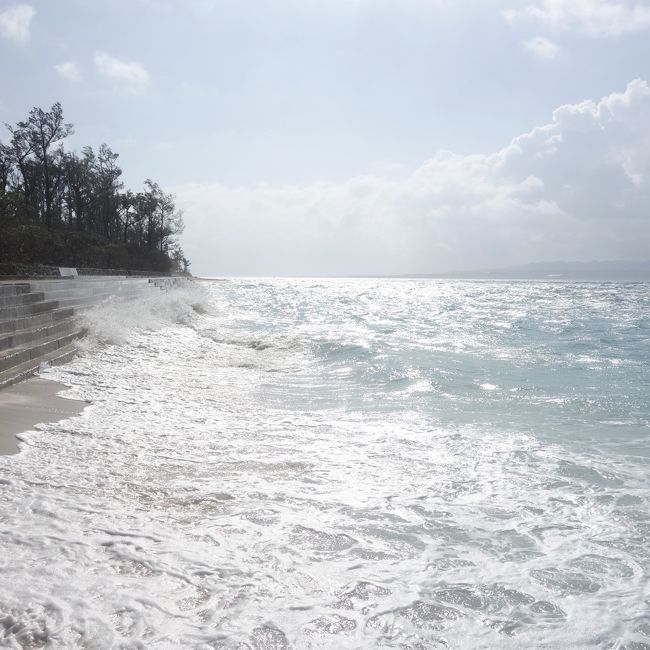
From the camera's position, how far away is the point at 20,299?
10578 millimetres

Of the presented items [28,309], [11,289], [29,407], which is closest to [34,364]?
[29,407]

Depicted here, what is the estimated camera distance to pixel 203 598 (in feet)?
8.41

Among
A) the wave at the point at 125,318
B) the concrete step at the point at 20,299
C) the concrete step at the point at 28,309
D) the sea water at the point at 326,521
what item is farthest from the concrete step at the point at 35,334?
the sea water at the point at 326,521

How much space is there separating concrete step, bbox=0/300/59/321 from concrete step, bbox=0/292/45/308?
0.35 feet

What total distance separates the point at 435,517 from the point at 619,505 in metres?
1.45

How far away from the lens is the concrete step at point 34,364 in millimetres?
7032

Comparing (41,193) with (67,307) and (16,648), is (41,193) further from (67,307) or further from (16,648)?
(16,648)

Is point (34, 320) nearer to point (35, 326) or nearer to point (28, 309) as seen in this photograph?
point (35, 326)

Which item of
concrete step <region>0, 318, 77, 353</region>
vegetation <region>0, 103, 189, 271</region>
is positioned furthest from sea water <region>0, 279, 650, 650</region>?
vegetation <region>0, 103, 189, 271</region>

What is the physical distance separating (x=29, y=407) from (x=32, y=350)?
2.76m

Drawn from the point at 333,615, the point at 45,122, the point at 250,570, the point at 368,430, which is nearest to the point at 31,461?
the point at 250,570

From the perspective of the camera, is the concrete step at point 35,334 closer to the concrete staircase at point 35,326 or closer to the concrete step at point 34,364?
the concrete staircase at point 35,326

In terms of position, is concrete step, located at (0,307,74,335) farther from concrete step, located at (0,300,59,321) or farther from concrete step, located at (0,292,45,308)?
concrete step, located at (0,292,45,308)

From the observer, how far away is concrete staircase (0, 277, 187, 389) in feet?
25.7
